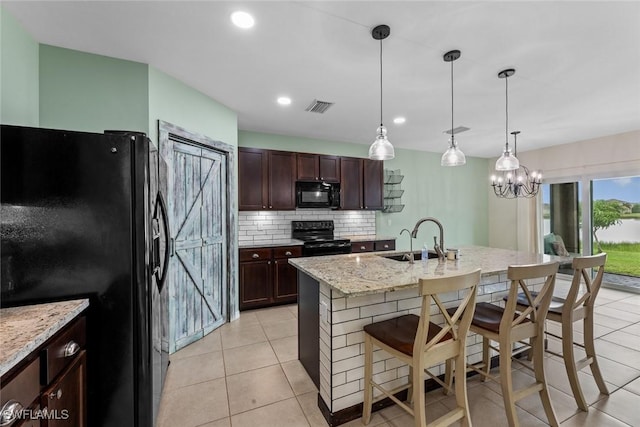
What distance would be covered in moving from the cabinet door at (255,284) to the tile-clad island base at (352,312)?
5.56 ft

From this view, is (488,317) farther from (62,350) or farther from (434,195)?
(434,195)

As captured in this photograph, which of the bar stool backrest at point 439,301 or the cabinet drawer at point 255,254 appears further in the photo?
the cabinet drawer at point 255,254

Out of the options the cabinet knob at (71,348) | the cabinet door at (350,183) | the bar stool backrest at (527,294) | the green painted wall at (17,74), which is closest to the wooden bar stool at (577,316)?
the bar stool backrest at (527,294)

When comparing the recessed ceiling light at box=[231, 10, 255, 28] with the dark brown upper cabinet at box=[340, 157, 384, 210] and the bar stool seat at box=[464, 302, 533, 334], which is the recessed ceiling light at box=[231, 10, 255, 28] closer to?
the bar stool seat at box=[464, 302, 533, 334]

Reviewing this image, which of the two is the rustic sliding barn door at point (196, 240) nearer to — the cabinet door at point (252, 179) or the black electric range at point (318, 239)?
the cabinet door at point (252, 179)

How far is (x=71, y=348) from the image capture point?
1.24 meters

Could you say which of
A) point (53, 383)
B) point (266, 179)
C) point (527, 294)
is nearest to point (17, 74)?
point (53, 383)

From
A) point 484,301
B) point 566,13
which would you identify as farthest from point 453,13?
point 484,301

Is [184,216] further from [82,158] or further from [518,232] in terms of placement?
[518,232]

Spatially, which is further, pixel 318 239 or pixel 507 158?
pixel 318 239

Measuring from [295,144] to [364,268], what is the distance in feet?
10.5

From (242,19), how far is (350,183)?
10.7ft

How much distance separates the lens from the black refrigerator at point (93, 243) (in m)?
1.33

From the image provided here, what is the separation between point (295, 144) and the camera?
4.79 meters
